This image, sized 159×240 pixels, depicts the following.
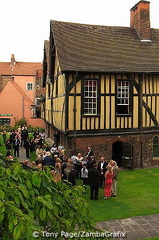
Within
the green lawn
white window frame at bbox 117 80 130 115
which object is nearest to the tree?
the green lawn

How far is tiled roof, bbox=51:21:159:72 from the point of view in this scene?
51.5ft

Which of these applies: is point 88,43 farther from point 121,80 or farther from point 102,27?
point 121,80

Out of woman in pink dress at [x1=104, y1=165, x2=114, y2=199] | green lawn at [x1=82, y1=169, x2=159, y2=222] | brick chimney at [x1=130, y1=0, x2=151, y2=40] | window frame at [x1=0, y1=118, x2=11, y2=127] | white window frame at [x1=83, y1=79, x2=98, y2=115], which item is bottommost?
green lawn at [x1=82, y1=169, x2=159, y2=222]

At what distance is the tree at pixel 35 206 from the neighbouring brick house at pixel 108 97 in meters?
12.2

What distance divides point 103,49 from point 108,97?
3.76 m

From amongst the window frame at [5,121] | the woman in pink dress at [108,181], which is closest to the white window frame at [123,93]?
the woman in pink dress at [108,181]

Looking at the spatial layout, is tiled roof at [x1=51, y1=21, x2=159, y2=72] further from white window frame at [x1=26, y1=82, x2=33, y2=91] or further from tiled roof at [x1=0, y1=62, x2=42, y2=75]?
tiled roof at [x1=0, y1=62, x2=42, y2=75]

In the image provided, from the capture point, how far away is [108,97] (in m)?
15.7

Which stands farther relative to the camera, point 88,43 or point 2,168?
point 88,43

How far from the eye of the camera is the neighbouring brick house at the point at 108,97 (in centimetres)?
1522

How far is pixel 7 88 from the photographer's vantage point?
38719 millimetres

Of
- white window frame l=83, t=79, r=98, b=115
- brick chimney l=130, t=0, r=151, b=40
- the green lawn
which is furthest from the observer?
brick chimney l=130, t=0, r=151, b=40

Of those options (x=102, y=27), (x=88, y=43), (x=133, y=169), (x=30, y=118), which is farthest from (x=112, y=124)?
(x=30, y=118)

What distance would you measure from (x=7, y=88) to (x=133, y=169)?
27403 millimetres
